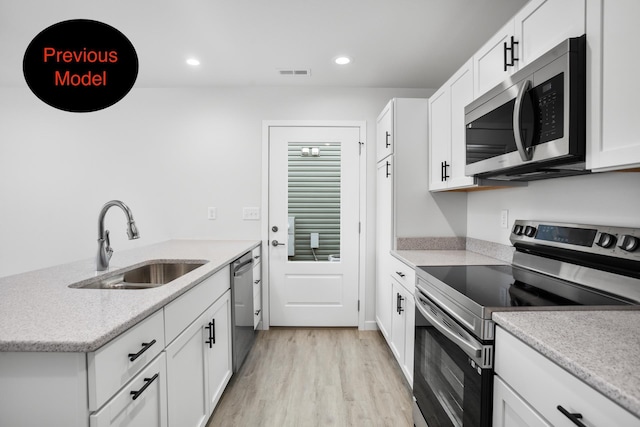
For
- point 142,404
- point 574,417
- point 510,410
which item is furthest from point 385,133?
point 142,404

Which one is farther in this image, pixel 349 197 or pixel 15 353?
pixel 349 197

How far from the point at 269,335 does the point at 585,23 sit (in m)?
3.03

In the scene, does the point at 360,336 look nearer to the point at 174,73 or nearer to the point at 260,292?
the point at 260,292

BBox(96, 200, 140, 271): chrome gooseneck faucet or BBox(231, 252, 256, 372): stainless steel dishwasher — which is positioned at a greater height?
BBox(96, 200, 140, 271): chrome gooseneck faucet

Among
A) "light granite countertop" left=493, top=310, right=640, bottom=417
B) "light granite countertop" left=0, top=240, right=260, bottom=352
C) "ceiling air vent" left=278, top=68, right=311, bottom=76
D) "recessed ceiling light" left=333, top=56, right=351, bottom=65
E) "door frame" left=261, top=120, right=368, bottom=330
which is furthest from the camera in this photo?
"door frame" left=261, top=120, right=368, bottom=330

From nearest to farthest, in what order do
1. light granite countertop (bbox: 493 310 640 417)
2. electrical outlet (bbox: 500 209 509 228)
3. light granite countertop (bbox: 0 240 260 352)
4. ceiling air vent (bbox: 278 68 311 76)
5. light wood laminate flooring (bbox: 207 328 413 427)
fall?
light granite countertop (bbox: 493 310 640 417), light granite countertop (bbox: 0 240 260 352), light wood laminate flooring (bbox: 207 328 413 427), electrical outlet (bbox: 500 209 509 228), ceiling air vent (bbox: 278 68 311 76)

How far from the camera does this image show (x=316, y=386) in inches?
86.5

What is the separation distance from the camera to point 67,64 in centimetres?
161

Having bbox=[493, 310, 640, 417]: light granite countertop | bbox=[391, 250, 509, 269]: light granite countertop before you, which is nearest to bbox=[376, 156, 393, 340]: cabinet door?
bbox=[391, 250, 509, 269]: light granite countertop

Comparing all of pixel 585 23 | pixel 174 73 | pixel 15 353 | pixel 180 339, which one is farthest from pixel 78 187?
pixel 585 23

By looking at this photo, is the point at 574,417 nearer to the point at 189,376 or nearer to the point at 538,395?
the point at 538,395

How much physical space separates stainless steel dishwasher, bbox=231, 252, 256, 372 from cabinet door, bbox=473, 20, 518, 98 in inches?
74.8

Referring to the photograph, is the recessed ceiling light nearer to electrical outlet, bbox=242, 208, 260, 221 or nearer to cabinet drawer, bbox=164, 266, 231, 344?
electrical outlet, bbox=242, 208, 260, 221

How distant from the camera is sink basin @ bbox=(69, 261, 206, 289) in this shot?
1723 millimetres
